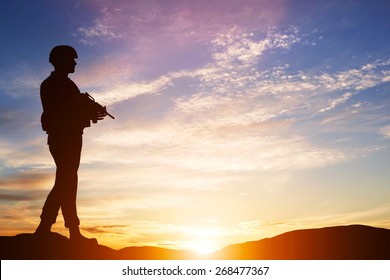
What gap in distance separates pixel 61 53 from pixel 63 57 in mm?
108

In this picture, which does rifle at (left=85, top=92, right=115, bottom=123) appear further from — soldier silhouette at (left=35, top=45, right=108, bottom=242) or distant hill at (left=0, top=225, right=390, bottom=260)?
distant hill at (left=0, top=225, right=390, bottom=260)

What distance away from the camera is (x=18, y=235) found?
39.6 ft

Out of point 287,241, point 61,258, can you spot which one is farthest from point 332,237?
point 61,258

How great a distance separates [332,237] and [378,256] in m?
1.90

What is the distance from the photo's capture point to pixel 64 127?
36.1 ft

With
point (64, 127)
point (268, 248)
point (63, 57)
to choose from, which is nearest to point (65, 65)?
point (63, 57)

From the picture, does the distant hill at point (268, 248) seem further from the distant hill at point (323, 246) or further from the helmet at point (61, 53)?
the helmet at point (61, 53)

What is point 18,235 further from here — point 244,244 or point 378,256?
point 378,256

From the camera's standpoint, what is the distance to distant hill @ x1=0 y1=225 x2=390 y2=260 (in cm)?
1117

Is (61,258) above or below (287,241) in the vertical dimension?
below

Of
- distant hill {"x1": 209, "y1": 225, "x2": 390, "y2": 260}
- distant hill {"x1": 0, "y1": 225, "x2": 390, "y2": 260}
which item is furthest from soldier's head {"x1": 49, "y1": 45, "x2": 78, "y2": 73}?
distant hill {"x1": 209, "y1": 225, "x2": 390, "y2": 260}

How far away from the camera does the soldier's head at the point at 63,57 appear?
1116cm

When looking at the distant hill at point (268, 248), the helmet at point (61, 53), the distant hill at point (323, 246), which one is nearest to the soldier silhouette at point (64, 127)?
the helmet at point (61, 53)
